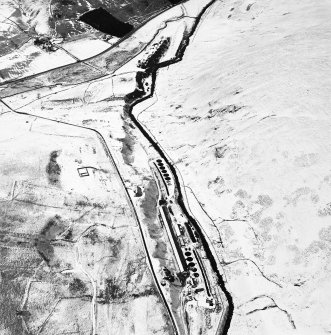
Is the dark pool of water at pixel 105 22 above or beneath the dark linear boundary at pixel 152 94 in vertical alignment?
above

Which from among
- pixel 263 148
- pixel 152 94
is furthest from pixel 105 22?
pixel 263 148

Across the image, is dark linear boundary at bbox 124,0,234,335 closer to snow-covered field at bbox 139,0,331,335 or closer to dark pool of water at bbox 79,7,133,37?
snow-covered field at bbox 139,0,331,335

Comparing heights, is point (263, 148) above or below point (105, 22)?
below

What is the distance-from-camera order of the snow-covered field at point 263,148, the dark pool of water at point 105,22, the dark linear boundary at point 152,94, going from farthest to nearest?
the dark pool of water at point 105,22, the dark linear boundary at point 152,94, the snow-covered field at point 263,148

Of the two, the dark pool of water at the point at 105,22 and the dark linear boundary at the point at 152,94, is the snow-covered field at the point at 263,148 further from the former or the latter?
the dark pool of water at the point at 105,22

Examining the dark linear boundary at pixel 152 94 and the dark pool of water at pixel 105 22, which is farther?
the dark pool of water at pixel 105 22

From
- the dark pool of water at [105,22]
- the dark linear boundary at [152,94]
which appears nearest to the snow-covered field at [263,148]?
the dark linear boundary at [152,94]

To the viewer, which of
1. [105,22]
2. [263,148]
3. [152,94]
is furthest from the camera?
[105,22]

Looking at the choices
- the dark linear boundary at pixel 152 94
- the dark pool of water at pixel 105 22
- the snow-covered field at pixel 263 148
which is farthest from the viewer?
the dark pool of water at pixel 105 22

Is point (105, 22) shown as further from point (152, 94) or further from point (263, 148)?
point (263, 148)
